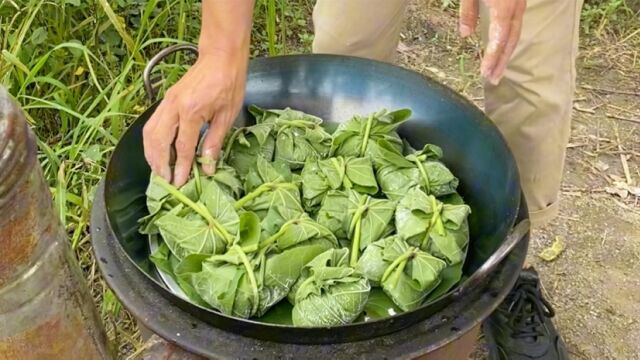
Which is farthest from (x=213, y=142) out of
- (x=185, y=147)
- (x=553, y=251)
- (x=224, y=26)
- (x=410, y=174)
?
(x=553, y=251)

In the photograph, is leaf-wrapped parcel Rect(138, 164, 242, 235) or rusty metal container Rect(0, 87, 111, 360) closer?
rusty metal container Rect(0, 87, 111, 360)

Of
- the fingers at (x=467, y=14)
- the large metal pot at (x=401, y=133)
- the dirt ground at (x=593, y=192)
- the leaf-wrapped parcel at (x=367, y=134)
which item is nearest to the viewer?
the large metal pot at (x=401, y=133)

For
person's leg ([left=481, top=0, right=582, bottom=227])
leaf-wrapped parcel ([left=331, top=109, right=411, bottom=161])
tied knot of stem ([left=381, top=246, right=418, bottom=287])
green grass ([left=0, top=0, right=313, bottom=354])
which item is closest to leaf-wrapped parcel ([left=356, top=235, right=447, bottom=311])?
tied knot of stem ([left=381, top=246, right=418, bottom=287])

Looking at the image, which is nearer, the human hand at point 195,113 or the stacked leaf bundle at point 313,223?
the stacked leaf bundle at point 313,223

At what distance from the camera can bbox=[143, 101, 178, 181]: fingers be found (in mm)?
1432

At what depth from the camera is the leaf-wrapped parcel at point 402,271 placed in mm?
1351

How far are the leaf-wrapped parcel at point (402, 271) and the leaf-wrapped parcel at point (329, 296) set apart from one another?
0.03 m

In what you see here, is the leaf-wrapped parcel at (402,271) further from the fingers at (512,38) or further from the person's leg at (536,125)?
the person's leg at (536,125)

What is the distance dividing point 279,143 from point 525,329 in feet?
2.87

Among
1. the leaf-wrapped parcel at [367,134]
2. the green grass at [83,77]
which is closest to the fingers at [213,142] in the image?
the leaf-wrapped parcel at [367,134]

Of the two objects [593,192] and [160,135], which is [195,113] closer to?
[160,135]

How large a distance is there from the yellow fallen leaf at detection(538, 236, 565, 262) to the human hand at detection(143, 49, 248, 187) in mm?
1290

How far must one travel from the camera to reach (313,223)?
1.42m

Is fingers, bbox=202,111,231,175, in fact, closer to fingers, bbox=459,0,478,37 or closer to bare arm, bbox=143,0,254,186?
bare arm, bbox=143,0,254,186
